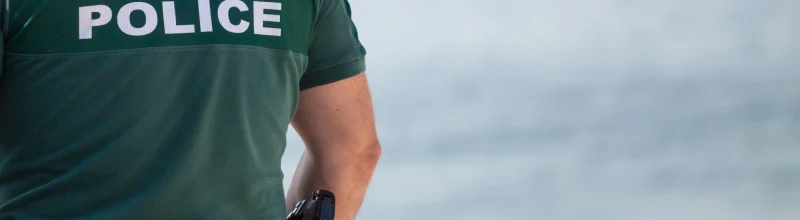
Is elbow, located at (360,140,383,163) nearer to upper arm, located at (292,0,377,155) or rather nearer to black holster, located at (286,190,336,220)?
upper arm, located at (292,0,377,155)

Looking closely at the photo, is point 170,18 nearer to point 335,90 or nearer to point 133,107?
point 133,107

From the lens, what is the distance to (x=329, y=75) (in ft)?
5.40

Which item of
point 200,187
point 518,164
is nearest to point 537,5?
point 518,164

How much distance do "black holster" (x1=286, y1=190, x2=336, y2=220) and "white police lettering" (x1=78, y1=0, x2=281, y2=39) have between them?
305 mm

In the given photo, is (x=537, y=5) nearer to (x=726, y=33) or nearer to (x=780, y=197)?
(x=726, y=33)

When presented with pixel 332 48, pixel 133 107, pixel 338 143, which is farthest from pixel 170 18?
pixel 338 143

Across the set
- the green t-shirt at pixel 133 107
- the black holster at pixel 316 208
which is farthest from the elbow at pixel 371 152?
the green t-shirt at pixel 133 107

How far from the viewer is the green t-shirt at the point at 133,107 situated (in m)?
1.30

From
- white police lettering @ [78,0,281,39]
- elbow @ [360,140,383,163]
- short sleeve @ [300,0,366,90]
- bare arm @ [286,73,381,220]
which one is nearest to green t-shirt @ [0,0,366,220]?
white police lettering @ [78,0,281,39]

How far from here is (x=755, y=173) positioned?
488cm

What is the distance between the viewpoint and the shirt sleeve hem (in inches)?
64.6

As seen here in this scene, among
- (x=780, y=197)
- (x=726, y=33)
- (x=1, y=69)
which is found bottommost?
(x=780, y=197)

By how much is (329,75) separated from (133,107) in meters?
0.38

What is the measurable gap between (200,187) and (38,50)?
9.2 inches
